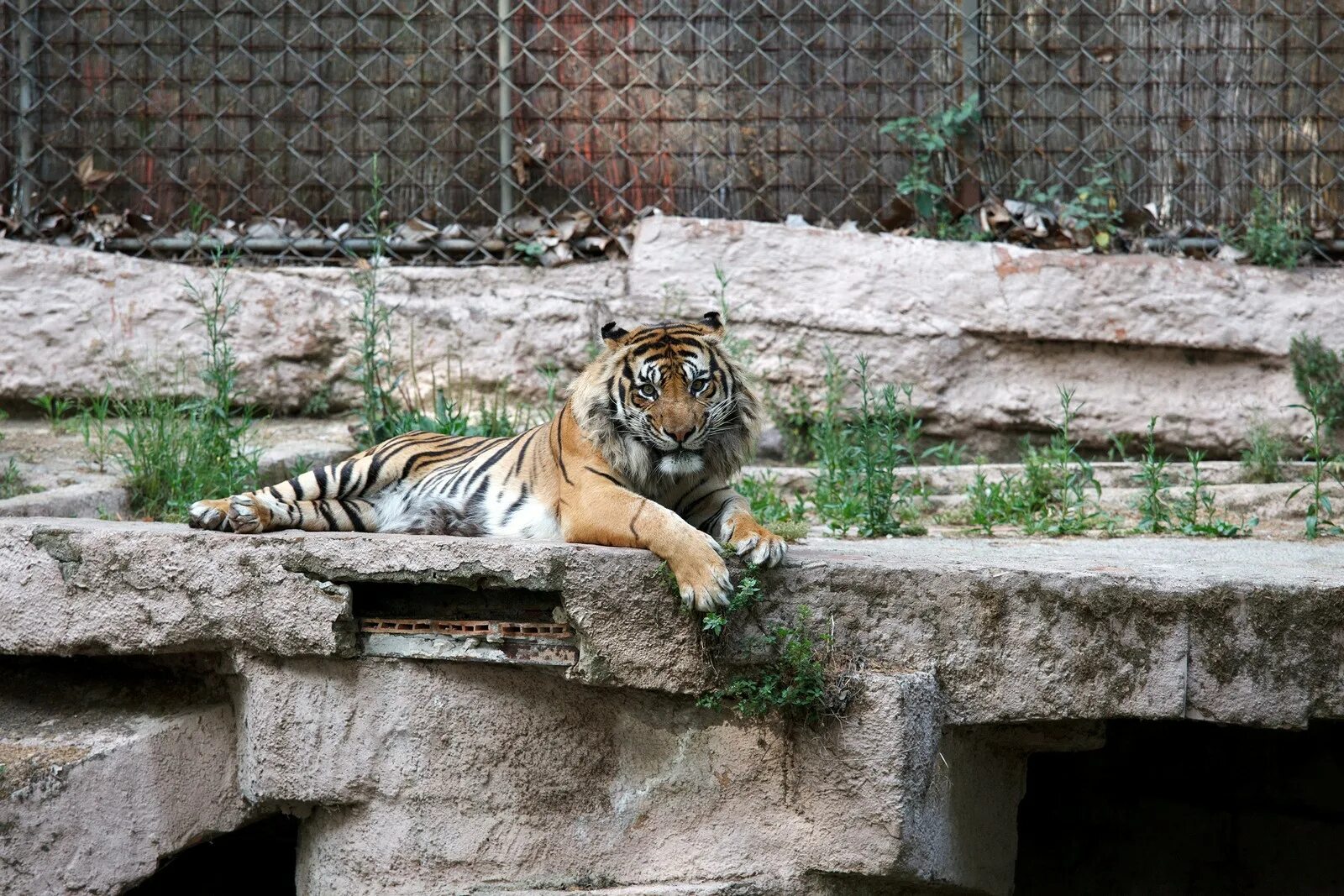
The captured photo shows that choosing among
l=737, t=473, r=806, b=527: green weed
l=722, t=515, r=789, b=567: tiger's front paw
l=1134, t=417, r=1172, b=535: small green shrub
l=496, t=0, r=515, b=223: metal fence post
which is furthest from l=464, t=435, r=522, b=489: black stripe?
l=496, t=0, r=515, b=223: metal fence post

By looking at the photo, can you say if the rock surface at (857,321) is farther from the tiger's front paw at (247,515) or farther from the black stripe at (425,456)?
the tiger's front paw at (247,515)

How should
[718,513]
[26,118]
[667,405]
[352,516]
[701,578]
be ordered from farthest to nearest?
[26,118]
[352,516]
[718,513]
[667,405]
[701,578]

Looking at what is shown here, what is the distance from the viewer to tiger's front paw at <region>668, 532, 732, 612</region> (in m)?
3.04

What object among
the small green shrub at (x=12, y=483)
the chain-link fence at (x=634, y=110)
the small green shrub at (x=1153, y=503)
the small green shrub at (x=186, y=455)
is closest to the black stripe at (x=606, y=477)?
the small green shrub at (x=186, y=455)

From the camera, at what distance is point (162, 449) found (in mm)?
4879

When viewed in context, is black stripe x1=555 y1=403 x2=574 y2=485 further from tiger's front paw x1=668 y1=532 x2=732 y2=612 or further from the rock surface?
the rock surface

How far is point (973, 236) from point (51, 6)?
453 centimetres

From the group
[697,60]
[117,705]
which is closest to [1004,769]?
[117,705]

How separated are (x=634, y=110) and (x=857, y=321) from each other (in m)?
1.50

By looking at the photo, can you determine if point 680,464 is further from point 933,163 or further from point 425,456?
point 933,163

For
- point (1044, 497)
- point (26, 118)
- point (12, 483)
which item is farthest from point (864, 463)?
point (26, 118)

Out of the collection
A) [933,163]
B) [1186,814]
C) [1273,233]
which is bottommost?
[1186,814]

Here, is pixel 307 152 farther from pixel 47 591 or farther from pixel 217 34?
pixel 47 591

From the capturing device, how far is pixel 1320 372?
19.0 feet
